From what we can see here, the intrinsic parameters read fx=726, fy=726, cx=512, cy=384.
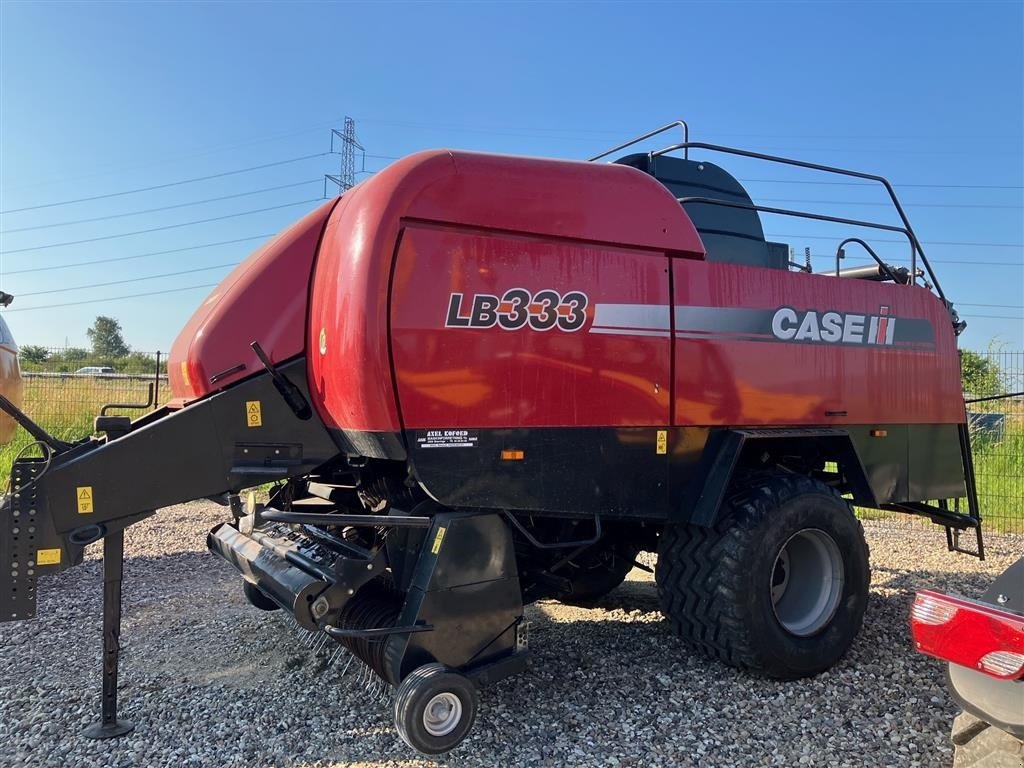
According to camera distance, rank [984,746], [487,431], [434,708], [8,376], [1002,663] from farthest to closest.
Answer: [8,376], [487,431], [434,708], [984,746], [1002,663]

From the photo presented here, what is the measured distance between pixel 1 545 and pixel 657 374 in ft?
9.94

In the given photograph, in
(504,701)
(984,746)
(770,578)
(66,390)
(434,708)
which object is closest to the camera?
(984,746)

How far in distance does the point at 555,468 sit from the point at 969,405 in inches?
349

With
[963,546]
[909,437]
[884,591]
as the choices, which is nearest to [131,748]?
Result: [909,437]

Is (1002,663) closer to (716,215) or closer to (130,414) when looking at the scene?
(716,215)

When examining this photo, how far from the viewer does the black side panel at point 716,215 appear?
4387mm

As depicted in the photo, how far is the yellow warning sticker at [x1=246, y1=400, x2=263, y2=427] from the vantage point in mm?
3430

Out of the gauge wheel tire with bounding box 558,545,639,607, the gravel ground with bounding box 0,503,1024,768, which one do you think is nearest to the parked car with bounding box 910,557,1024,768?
the gravel ground with bounding box 0,503,1024,768

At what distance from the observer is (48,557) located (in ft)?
10.3

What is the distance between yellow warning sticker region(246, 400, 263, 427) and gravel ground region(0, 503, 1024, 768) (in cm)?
143

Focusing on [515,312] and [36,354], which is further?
[36,354]

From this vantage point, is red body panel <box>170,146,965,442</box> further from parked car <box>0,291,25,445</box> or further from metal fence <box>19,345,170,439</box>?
metal fence <box>19,345,170,439</box>

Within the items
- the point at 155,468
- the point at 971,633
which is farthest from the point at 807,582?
the point at 155,468

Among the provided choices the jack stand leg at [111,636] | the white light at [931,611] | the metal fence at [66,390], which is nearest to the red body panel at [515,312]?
the jack stand leg at [111,636]
